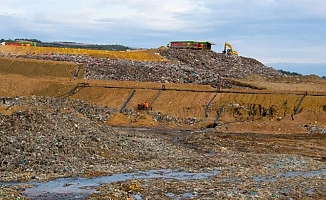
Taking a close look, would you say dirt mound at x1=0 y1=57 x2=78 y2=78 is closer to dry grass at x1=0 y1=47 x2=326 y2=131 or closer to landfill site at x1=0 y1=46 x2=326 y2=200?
landfill site at x1=0 y1=46 x2=326 y2=200

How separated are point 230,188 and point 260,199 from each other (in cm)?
163

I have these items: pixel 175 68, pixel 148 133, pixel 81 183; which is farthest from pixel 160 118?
pixel 81 183

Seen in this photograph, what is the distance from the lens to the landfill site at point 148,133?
17297 mm

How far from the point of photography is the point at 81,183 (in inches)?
681

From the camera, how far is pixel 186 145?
29.3m

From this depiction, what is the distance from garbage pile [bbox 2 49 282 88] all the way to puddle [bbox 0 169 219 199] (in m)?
29.5

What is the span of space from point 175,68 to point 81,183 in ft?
135

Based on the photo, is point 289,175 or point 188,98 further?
point 188,98

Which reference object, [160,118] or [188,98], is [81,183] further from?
[188,98]

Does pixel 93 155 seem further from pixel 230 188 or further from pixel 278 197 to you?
pixel 278 197

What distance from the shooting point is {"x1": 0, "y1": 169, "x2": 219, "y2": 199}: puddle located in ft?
50.9

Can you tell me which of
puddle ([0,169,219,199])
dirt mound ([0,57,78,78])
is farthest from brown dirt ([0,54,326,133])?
puddle ([0,169,219,199])

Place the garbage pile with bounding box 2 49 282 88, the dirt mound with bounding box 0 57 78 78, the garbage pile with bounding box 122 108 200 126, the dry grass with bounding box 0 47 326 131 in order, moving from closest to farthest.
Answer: the garbage pile with bounding box 122 108 200 126 < the dry grass with bounding box 0 47 326 131 < the garbage pile with bounding box 2 49 282 88 < the dirt mound with bounding box 0 57 78 78

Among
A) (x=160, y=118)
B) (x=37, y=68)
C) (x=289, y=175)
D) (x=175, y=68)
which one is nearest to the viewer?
(x=289, y=175)
